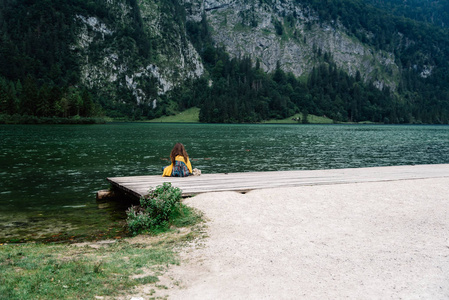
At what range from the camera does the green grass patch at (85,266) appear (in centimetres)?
715

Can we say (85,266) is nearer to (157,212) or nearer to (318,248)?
(157,212)

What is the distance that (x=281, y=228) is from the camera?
11641 mm

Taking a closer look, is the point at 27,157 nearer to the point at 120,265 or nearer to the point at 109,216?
the point at 109,216

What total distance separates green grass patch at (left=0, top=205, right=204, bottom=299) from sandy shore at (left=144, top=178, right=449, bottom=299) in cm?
78

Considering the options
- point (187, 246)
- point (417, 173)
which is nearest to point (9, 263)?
point (187, 246)

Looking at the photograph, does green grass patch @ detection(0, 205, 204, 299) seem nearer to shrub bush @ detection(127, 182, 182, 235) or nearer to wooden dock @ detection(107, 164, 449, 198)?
shrub bush @ detection(127, 182, 182, 235)

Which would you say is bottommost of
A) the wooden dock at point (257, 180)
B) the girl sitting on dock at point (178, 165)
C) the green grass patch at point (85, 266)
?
the green grass patch at point (85, 266)

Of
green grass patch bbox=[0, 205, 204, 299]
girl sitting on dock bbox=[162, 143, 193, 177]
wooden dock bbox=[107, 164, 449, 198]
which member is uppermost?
girl sitting on dock bbox=[162, 143, 193, 177]

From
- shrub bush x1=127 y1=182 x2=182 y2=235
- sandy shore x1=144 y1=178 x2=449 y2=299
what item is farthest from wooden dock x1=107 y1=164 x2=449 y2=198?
shrub bush x1=127 y1=182 x2=182 y2=235

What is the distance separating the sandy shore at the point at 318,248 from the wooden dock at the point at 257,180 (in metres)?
1.41

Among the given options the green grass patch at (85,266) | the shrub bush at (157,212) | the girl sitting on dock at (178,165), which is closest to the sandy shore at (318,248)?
the green grass patch at (85,266)

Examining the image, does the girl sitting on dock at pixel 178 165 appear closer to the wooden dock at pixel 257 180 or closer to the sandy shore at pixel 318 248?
the wooden dock at pixel 257 180

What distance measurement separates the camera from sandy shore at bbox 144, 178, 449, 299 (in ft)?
24.5

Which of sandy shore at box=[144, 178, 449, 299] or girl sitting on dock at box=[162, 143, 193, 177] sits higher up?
girl sitting on dock at box=[162, 143, 193, 177]
